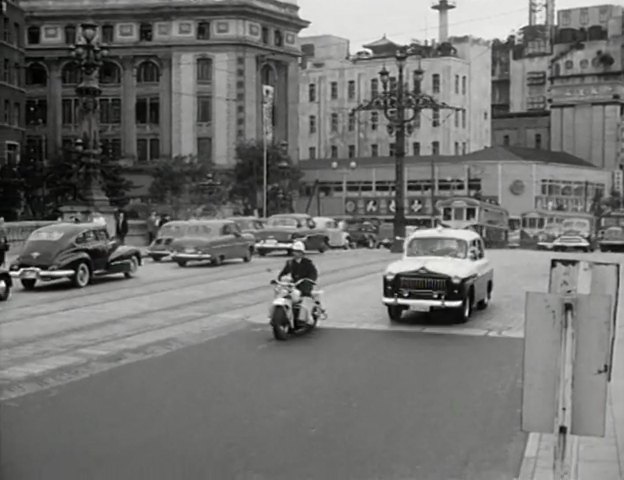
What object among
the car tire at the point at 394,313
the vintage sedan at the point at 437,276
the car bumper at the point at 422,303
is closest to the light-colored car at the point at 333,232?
the vintage sedan at the point at 437,276

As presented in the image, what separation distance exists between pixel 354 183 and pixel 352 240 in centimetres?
3131

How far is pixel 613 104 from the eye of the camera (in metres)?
90.4

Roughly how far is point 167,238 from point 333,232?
37.4ft

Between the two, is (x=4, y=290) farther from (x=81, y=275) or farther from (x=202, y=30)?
(x=202, y=30)

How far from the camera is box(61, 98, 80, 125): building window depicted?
78.8 metres

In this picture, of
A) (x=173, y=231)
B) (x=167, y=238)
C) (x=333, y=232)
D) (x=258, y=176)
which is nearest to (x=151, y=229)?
(x=333, y=232)

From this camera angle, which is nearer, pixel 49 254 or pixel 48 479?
pixel 48 479

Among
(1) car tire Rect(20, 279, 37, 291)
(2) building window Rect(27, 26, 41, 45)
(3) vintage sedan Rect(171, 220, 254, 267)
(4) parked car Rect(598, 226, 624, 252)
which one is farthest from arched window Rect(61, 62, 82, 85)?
(1) car tire Rect(20, 279, 37, 291)

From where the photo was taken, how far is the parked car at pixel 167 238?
34344mm

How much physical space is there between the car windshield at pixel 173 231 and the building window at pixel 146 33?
4484 cm

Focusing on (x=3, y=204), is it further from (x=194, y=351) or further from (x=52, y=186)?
(x=194, y=351)

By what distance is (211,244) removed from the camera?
3328 centimetres

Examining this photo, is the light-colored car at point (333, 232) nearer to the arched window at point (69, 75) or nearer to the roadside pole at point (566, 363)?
the roadside pole at point (566, 363)

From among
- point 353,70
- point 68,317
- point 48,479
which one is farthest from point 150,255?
point 353,70
